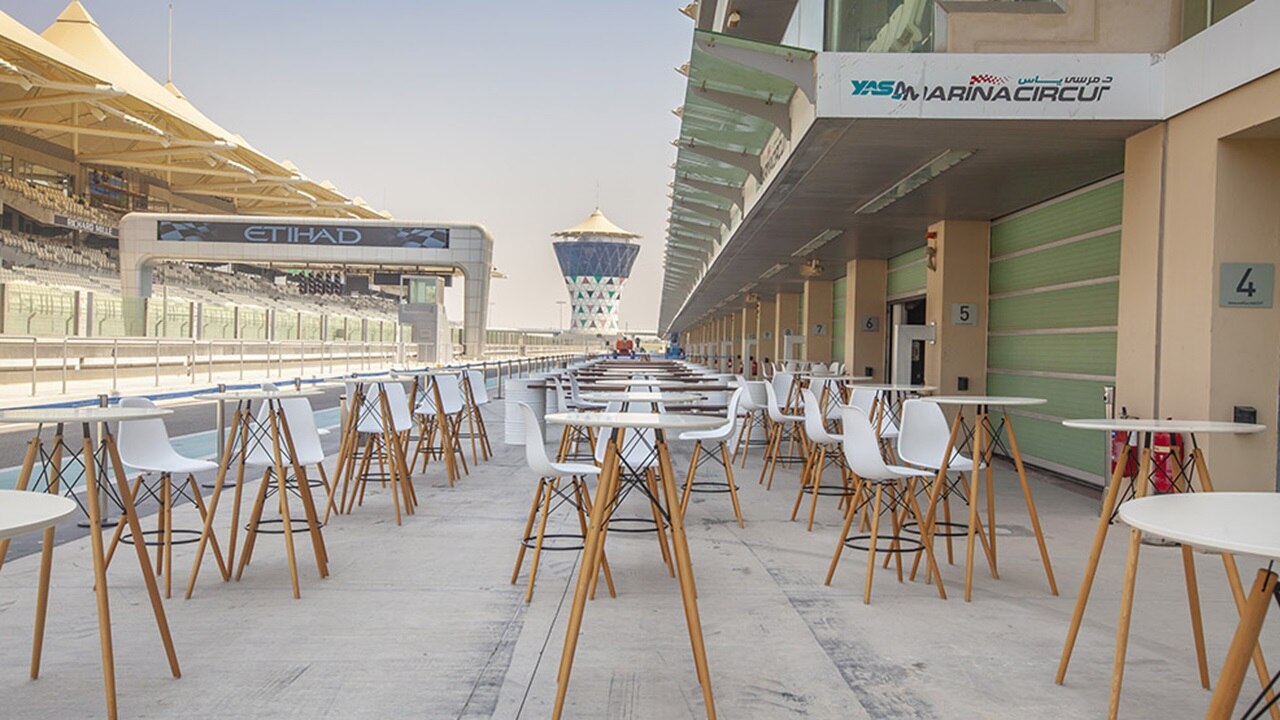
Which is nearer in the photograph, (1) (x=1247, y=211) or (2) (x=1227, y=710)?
(2) (x=1227, y=710)

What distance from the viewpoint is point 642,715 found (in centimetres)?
311

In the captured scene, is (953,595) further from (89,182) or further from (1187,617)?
(89,182)

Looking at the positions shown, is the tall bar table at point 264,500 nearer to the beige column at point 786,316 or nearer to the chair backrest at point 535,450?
the chair backrest at point 535,450

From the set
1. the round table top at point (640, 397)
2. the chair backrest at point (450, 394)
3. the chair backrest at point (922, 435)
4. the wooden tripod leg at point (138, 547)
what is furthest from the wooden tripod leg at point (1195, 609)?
the chair backrest at point (450, 394)

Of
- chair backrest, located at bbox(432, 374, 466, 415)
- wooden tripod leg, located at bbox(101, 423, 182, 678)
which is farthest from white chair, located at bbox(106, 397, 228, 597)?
chair backrest, located at bbox(432, 374, 466, 415)

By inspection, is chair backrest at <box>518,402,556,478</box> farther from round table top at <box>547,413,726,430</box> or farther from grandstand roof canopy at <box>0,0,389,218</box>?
grandstand roof canopy at <box>0,0,389,218</box>

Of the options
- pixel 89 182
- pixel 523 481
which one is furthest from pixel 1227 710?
pixel 89 182

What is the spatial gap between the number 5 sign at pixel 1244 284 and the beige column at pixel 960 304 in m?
5.23

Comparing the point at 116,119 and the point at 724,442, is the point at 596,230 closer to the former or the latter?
the point at 116,119

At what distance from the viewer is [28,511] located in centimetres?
221

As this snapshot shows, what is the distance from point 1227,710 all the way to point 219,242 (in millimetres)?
39463

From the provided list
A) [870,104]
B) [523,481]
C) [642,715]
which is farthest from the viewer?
[523,481]

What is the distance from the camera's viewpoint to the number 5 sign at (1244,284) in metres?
6.09

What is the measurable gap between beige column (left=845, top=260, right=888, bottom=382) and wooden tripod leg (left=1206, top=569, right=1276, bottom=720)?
14.5 meters
